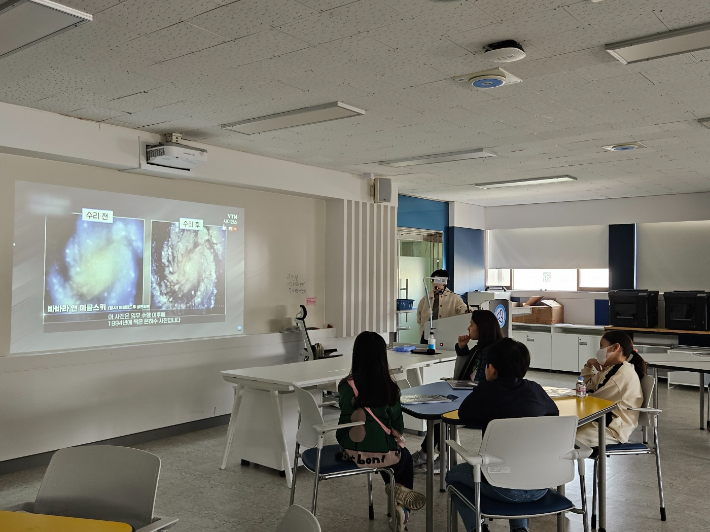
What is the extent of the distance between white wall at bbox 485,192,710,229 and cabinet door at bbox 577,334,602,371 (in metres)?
1.91

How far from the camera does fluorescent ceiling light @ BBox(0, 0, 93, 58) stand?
9.69 feet

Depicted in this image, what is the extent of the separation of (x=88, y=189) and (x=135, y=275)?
89cm

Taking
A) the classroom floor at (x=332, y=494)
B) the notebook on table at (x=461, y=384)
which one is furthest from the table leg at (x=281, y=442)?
the notebook on table at (x=461, y=384)

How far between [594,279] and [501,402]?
8.02 meters

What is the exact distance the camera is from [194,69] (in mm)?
3924

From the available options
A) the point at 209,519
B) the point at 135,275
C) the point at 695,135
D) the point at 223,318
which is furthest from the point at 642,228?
the point at 209,519

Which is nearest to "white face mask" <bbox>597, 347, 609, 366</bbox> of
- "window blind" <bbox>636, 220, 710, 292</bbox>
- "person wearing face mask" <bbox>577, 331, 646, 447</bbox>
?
"person wearing face mask" <bbox>577, 331, 646, 447</bbox>

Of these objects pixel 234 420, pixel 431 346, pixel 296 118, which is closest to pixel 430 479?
pixel 234 420

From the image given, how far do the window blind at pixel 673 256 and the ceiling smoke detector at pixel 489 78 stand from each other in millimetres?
6670

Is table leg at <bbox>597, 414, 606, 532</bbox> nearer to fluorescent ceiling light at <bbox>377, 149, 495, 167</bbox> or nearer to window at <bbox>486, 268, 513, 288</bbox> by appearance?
fluorescent ceiling light at <bbox>377, 149, 495, 167</bbox>

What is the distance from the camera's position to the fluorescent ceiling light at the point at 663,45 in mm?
3260

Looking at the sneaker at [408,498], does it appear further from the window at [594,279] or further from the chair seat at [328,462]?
the window at [594,279]

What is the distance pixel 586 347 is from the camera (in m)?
9.60

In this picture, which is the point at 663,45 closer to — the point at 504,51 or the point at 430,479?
the point at 504,51
